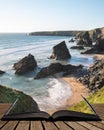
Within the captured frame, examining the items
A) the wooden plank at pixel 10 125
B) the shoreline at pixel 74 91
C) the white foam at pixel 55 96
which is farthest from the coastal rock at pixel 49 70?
the wooden plank at pixel 10 125

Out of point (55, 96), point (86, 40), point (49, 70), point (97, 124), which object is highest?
point (97, 124)

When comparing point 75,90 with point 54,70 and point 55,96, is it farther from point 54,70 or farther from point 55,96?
point 54,70

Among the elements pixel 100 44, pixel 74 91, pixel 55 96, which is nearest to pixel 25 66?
pixel 74 91

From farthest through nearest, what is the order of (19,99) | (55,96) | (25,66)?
(25,66)
(55,96)
(19,99)

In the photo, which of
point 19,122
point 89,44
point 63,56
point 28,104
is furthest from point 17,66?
point 89,44

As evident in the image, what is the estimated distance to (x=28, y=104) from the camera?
1991cm

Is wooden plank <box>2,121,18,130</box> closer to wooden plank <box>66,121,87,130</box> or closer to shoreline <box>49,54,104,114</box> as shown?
wooden plank <box>66,121,87,130</box>

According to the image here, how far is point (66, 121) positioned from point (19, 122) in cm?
103

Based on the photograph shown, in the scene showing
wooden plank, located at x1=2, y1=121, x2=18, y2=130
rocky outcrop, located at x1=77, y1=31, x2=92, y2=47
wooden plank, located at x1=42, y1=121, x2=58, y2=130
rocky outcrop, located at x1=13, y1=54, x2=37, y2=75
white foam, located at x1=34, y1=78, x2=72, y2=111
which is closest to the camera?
wooden plank, located at x1=42, y1=121, x2=58, y2=130

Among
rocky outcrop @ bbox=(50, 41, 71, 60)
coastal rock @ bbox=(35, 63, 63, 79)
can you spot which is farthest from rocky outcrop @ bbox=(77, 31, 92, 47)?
coastal rock @ bbox=(35, 63, 63, 79)

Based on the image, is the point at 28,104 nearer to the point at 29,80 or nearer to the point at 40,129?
the point at 40,129

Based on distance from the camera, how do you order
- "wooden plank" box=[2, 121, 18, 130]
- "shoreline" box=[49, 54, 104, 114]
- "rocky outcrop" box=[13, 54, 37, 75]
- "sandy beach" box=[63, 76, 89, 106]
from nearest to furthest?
1. "wooden plank" box=[2, 121, 18, 130]
2. "shoreline" box=[49, 54, 104, 114]
3. "sandy beach" box=[63, 76, 89, 106]
4. "rocky outcrop" box=[13, 54, 37, 75]

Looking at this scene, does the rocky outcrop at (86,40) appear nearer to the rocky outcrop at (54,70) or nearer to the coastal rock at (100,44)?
the coastal rock at (100,44)

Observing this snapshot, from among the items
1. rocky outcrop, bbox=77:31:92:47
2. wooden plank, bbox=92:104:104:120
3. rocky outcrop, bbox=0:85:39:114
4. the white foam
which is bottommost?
rocky outcrop, bbox=77:31:92:47
